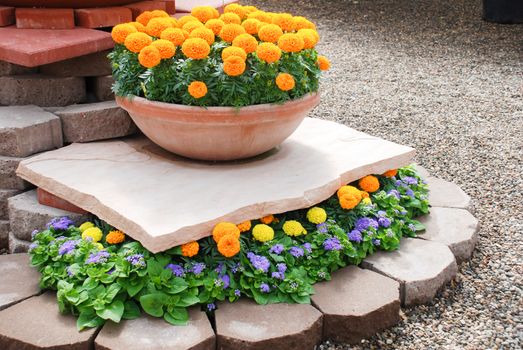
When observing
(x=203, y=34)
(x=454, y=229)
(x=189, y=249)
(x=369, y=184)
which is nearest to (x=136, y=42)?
(x=203, y=34)

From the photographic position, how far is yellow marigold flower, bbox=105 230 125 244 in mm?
2393

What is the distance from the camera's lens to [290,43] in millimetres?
2572

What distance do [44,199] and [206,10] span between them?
107cm

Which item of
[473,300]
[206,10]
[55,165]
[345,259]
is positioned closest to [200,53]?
[206,10]

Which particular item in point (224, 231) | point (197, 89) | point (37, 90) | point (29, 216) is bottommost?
point (29, 216)

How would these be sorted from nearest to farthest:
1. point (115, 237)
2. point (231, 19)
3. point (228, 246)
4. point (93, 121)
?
point (228, 246) < point (115, 237) < point (231, 19) < point (93, 121)

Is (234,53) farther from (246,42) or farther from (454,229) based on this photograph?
(454,229)

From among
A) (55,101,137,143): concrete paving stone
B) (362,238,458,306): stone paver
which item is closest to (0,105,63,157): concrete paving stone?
(55,101,137,143): concrete paving stone

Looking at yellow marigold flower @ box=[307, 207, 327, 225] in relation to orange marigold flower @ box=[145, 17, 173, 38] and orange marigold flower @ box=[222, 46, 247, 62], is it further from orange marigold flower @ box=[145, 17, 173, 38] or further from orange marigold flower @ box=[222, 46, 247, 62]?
orange marigold flower @ box=[145, 17, 173, 38]

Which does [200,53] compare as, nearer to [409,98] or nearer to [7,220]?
[7,220]

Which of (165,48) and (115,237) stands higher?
(165,48)

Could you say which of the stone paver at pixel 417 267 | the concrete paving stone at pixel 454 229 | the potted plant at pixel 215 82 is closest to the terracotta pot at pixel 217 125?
the potted plant at pixel 215 82

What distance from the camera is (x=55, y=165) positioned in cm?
274

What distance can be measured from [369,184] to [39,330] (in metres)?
1.45
